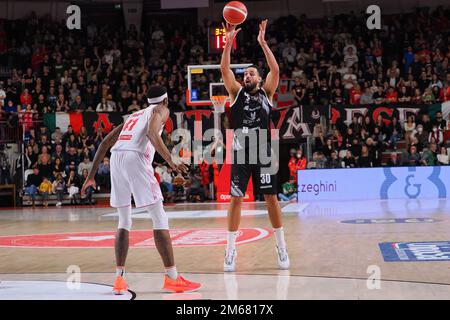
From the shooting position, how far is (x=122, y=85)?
876 inches

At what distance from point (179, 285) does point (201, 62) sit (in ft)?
59.8

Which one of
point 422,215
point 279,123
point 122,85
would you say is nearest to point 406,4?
point 279,123

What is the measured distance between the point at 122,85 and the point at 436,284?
17989mm

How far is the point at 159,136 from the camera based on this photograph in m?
5.60

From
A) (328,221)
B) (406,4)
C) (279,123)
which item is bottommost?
(328,221)

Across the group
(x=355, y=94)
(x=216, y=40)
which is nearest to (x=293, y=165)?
(x=355, y=94)

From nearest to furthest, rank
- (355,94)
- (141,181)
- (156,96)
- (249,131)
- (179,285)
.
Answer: (179,285) → (141,181) → (156,96) → (249,131) → (355,94)

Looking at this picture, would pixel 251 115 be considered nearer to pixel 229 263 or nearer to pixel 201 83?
pixel 229 263

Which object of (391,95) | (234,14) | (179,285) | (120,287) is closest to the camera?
(120,287)

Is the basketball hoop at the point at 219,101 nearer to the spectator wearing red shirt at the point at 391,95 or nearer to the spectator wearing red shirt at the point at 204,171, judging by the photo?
the spectator wearing red shirt at the point at 204,171

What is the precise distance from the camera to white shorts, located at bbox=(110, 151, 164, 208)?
5676 mm

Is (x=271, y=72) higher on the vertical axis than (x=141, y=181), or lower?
higher
